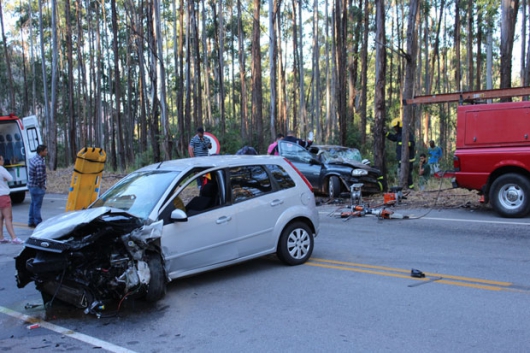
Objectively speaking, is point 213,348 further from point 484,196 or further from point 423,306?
point 484,196

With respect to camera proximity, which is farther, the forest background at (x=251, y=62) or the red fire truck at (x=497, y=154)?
the forest background at (x=251, y=62)

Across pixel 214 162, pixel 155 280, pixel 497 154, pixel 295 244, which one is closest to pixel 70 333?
pixel 155 280

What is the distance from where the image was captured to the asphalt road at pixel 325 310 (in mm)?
4309

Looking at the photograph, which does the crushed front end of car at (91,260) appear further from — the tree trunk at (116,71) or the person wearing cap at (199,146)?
the tree trunk at (116,71)

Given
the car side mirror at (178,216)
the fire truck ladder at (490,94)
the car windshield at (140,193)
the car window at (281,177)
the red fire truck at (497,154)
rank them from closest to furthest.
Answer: the car side mirror at (178,216) < the car windshield at (140,193) < the car window at (281,177) < the red fire truck at (497,154) < the fire truck ladder at (490,94)

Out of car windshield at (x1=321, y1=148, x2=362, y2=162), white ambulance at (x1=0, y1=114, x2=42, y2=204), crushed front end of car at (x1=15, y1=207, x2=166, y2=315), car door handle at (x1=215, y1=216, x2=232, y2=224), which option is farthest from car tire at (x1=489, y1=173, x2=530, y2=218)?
white ambulance at (x1=0, y1=114, x2=42, y2=204)

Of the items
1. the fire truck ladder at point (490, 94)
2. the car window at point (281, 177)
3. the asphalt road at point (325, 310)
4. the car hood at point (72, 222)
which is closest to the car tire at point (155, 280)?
the asphalt road at point (325, 310)

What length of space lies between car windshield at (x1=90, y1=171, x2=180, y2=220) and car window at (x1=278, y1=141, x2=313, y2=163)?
8.14m

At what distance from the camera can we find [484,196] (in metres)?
10.4

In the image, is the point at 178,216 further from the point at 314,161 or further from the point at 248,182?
the point at 314,161

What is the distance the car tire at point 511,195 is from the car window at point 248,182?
19.5ft

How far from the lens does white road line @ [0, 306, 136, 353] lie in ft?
14.0

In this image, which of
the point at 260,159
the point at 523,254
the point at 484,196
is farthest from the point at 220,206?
the point at 484,196

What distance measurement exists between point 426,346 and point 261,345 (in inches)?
57.6
